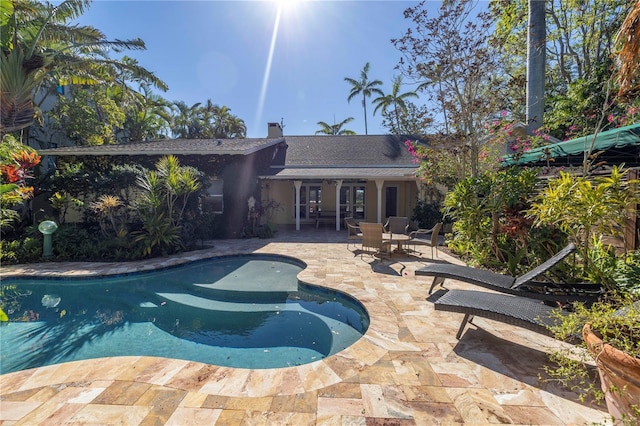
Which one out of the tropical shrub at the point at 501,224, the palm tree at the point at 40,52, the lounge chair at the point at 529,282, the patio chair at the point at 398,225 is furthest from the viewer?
the patio chair at the point at 398,225

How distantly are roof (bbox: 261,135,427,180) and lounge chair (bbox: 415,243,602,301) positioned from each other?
29.8 feet

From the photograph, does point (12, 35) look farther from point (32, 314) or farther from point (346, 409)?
point (346, 409)

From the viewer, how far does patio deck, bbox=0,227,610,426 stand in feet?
8.08

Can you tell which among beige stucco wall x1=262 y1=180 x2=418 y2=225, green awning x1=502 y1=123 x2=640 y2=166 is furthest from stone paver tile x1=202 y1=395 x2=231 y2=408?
beige stucco wall x1=262 y1=180 x2=418 y2=225

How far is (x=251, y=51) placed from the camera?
509 inches

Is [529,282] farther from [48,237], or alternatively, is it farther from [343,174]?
[48,237]

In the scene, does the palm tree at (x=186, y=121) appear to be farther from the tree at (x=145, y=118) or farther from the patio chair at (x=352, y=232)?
the patio chair at (x=352, y=232)

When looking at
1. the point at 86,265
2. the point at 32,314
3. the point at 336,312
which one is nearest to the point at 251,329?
the point at 336,312

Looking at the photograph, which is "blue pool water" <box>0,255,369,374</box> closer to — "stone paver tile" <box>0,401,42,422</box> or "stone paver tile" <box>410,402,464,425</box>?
"stone paver tile" <box>0,401,42,422</box>

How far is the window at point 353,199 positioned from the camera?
17328 mm

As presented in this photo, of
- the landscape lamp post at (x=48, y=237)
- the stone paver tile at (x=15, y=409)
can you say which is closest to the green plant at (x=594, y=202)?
the stone paver tile at (x=15, y=409)

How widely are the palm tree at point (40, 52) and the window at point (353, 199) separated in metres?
11.4

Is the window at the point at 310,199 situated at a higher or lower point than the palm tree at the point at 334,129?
lower

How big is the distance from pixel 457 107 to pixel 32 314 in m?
12.4
